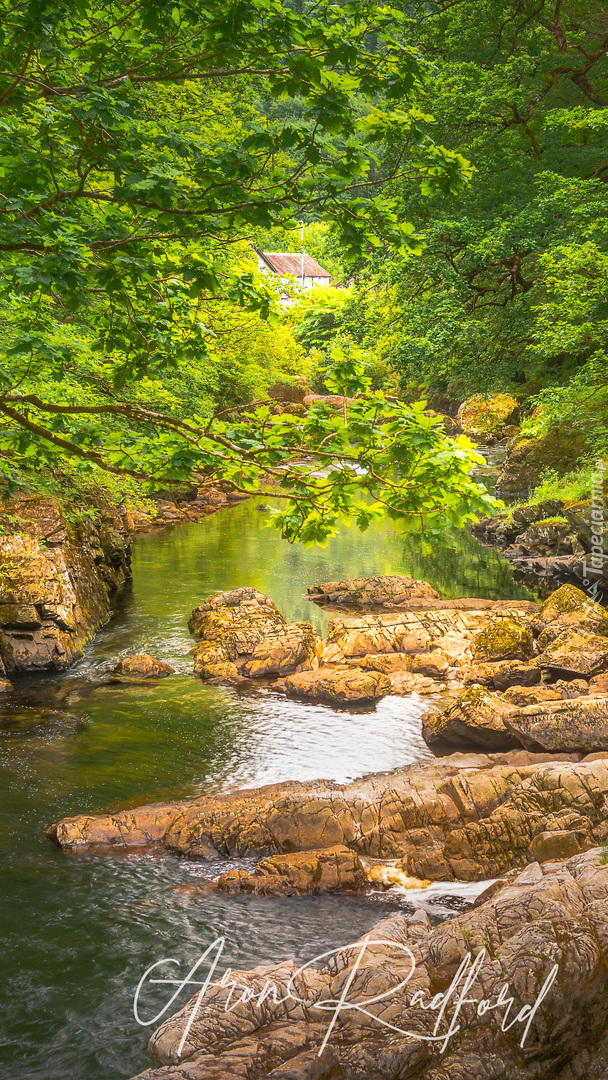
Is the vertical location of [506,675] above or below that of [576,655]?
below

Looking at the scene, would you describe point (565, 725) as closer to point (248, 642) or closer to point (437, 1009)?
point (437, 1009)

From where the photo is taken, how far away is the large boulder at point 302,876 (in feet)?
26.1

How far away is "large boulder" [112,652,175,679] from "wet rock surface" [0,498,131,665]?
4.12 ft

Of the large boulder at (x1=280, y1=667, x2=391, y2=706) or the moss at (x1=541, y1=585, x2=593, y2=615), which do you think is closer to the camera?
the large boulder at (x1=280, y1=667, x2=391, y2=706)

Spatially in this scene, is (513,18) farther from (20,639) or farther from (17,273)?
(17,273)

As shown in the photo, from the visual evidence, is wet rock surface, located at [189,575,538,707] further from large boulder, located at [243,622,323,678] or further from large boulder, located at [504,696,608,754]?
large boulder, located at [504,696,608,754]

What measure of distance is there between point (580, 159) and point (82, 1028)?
79.8 feet

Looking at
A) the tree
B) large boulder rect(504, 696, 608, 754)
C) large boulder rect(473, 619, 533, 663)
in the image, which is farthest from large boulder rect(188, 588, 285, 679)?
the tree

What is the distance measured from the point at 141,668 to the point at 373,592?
313 inches

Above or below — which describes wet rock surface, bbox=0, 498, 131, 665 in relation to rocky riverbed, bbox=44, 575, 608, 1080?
above

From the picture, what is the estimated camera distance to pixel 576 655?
13.5 meters

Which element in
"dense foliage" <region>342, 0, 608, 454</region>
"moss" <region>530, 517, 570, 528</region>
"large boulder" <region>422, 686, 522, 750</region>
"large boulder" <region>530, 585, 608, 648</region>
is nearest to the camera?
"large boulder" <region>422, 686, 522, 750</region>

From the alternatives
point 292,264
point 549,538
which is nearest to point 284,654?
point 549,538

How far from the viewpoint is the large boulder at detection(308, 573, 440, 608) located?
20188 millimetres
